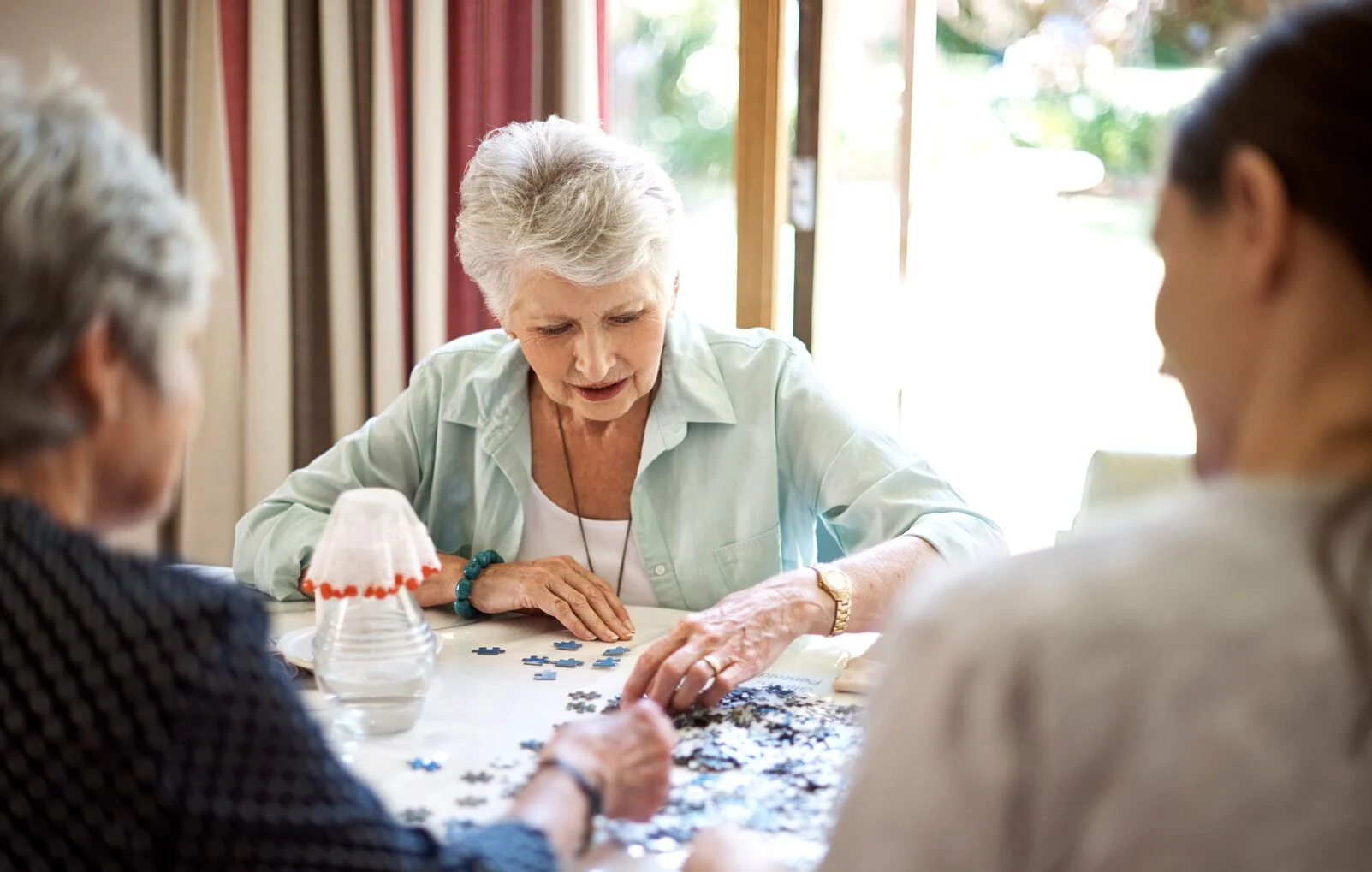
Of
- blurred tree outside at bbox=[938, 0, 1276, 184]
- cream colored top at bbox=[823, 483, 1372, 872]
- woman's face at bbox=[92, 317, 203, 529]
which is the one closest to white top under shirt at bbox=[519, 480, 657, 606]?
woman's face at bbox=[92, 317, 203, 529]

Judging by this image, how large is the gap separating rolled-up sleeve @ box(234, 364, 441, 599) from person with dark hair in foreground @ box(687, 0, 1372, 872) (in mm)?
1715

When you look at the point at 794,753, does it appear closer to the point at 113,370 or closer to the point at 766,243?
the point at 113,370

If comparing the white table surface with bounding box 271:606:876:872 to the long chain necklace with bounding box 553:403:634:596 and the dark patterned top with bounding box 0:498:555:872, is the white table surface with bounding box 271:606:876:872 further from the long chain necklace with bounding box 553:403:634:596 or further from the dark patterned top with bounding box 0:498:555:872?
the dark patterned top with bounding box 0:498:555:872

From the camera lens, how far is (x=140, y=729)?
43.8 inches

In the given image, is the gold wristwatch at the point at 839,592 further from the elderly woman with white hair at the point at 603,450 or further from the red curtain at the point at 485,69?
the red curtain at the point at 485,69

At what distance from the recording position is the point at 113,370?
1222mm

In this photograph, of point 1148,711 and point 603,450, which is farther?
point 603,450

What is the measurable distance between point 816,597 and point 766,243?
2196 mm

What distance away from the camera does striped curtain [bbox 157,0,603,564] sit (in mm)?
4312

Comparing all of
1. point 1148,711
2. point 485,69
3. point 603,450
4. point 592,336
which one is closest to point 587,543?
point 603,450

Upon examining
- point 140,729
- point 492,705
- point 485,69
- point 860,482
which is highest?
point 485,69


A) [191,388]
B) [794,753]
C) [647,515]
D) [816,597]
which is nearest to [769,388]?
[647,515]

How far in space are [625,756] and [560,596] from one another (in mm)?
727

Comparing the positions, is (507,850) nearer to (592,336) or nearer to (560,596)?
(560,596)
